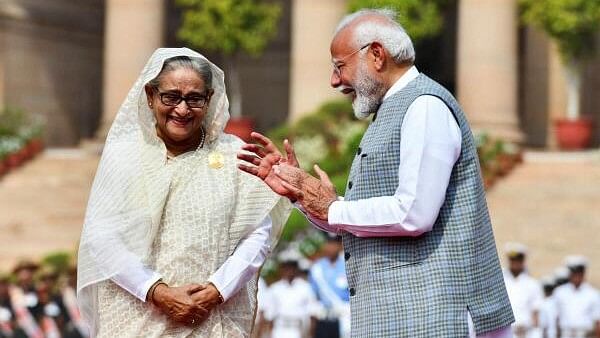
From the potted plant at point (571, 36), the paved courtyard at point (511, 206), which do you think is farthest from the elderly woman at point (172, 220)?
the potted plant at point (571, 36)

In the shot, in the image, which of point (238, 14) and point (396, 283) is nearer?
point (396, 283)

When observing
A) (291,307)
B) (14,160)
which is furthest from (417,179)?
(14,160)

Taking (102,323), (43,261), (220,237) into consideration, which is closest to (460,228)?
(220,237)

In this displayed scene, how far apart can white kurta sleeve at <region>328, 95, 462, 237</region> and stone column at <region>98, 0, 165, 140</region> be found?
2442cm

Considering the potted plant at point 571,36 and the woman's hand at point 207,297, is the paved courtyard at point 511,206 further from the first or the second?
the woman's hand at point 207,297

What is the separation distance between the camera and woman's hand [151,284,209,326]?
17.7 ft

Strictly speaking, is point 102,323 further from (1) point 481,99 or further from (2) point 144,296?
(1) point 481,99

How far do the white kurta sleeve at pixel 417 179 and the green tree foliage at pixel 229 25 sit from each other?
23618 mm

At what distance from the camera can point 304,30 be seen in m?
27.8

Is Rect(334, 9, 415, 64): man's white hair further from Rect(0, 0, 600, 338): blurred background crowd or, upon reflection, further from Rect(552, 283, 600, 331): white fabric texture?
Rect(552, 283, 600, 331): white fabric texture

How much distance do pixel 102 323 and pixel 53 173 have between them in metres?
21.9

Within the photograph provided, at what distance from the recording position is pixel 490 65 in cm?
2614

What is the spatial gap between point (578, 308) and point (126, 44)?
17490 mm

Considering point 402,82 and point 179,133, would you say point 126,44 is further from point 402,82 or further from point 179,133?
point 402,82
